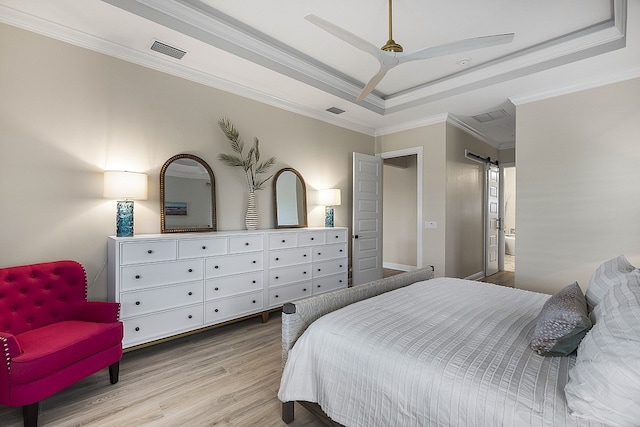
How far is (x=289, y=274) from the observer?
3.50 metres

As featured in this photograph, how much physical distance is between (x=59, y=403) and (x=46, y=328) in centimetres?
50

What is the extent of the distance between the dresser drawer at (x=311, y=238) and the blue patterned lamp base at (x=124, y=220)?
1.75 m

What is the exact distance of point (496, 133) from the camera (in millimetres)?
5547

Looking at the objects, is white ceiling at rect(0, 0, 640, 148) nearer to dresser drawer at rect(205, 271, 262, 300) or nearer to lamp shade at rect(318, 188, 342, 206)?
lamp shade at rect(318, 188, 342, 206)

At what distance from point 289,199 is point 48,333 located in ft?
8.86

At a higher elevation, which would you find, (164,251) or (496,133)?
(496,133)

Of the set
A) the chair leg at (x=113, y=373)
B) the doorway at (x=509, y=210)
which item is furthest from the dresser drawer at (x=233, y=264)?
the doorway at (x=509, y=210)

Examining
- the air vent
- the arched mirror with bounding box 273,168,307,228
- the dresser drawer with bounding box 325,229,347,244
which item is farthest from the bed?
the air vent

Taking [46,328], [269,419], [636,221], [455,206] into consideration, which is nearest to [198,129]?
[46,328]

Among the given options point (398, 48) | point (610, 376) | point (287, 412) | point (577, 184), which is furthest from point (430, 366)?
point (577, 184)

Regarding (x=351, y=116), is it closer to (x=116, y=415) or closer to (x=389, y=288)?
(x=389, y=288)

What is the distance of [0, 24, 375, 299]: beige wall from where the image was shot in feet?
7.41

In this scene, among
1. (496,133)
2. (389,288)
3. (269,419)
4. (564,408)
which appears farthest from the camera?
(496,133)

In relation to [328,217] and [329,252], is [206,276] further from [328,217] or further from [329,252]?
[328,217]
